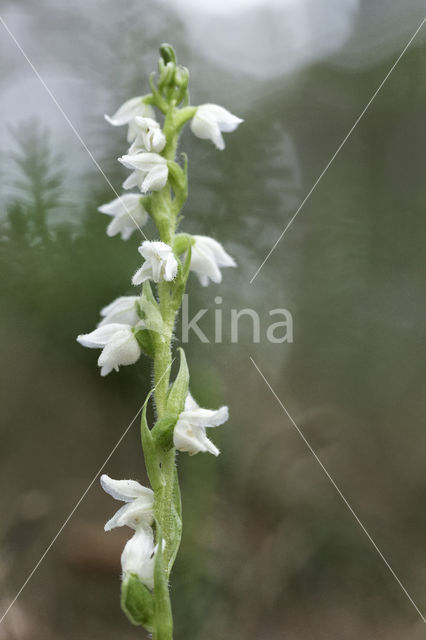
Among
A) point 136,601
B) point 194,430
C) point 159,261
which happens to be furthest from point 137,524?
point 159,261

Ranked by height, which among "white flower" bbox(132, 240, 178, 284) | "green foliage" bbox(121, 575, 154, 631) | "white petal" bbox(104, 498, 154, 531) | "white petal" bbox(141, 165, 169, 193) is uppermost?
"white petal" bbox(141, 165, 169, 193)

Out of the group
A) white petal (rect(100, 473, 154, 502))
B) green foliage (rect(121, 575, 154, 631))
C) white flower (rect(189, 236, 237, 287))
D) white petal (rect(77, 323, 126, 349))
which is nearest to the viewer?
green foliage (rect(121, 575, 154, 631))

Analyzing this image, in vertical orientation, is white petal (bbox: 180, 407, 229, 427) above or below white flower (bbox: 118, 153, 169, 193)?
below

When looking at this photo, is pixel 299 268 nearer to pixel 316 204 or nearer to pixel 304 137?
pixel 316 204

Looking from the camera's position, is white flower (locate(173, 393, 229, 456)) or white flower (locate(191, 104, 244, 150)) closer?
white flower (locate(173, 393, 229, 456))

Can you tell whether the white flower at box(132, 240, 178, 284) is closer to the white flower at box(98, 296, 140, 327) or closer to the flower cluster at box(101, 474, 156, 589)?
the white flower at box(98, 296, 140, 327)

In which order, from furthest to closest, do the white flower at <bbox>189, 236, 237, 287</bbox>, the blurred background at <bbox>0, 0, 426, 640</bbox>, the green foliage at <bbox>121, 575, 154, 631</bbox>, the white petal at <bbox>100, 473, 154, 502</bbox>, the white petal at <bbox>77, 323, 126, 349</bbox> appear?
the blurred background at <bbox>0, 0, 426, 640</bbox>
the white flower at <bbox>189, 236, 237, 287</bbox>
the white petal at <bbox>77, 323, 126, 349</bbox>
the white petal at <bbox>100, 473, 154, 502</bbox>
the green foliage at <bbox>121, 575, 154, 631</bbox>

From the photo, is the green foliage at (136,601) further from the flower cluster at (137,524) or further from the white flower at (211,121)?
the white flower at (211,121)

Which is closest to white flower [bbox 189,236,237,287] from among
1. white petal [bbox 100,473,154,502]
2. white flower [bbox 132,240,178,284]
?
white flower [bbox 132,240,178,284]
